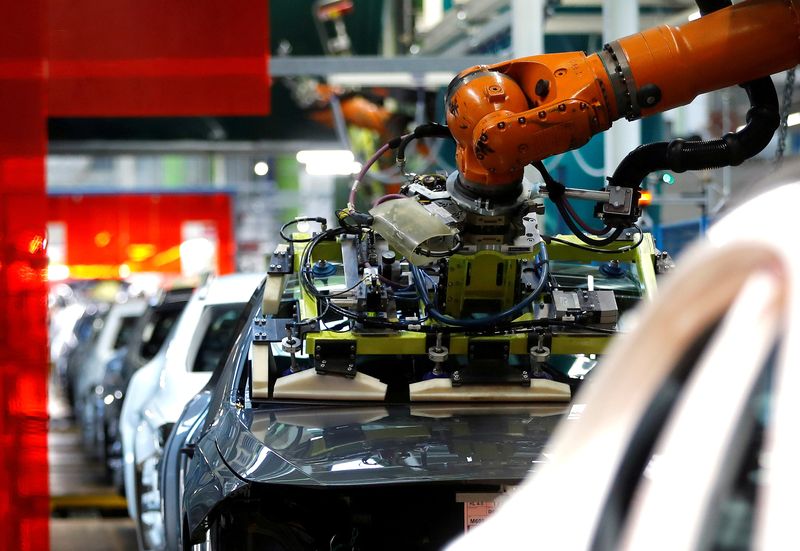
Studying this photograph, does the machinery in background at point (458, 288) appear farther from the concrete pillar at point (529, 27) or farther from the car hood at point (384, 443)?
the concrete pillar at point (529, 27)

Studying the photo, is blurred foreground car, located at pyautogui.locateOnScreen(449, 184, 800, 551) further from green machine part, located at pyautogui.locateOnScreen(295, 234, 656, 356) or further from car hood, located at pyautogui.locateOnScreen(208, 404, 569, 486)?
green machine part, located at pyautogui.locateOnScreen(295, 234, 656, 356)

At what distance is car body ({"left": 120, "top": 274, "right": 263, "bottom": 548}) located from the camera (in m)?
6.41

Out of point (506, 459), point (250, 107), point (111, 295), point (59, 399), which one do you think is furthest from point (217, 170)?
point (506, 459)

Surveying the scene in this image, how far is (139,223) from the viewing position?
28.1 m

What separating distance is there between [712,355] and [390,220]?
287 cm

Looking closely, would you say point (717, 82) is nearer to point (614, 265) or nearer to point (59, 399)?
point (614, 265)

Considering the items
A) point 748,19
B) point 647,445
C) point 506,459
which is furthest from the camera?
point 748,19

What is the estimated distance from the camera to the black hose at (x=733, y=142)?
4.12 m

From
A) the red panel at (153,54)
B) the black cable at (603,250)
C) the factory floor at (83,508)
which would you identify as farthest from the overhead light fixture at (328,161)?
the black cable at (603,250)

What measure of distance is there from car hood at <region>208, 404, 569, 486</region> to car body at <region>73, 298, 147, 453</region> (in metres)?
7.40

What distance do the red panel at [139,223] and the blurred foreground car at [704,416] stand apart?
85.9 ft

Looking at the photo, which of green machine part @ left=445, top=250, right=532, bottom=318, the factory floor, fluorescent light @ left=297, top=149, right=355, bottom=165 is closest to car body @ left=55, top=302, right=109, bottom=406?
the factory floor

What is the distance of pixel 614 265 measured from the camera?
197 inches

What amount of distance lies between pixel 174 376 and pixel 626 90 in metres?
3.50
